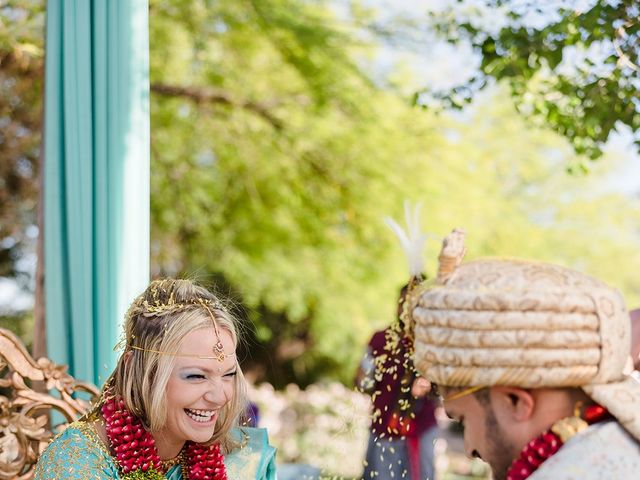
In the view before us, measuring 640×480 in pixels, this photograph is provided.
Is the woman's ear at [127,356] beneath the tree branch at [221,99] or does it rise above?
beneath

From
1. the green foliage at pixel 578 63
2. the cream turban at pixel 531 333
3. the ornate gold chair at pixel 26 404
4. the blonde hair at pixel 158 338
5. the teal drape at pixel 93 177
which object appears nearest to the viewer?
the cream turban at pixel 531 333

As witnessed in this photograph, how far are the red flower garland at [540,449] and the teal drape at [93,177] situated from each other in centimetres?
183

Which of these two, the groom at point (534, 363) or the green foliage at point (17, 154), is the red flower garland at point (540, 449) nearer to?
the groom at point (534, 363)

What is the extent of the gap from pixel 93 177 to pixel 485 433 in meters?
1.95

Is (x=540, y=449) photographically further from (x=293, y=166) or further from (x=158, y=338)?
(x=293, y=166)

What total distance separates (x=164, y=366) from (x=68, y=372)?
876 millimetres

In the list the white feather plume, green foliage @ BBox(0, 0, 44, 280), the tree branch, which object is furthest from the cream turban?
the tree branch

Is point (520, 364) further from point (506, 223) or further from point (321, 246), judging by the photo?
point (506, 223)

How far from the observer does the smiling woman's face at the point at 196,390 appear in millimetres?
2311

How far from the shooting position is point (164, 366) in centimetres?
231

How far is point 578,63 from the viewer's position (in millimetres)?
3791

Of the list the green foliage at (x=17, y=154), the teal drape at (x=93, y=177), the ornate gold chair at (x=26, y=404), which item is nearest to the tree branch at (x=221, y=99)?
the green foliage at (x=17, y=154)

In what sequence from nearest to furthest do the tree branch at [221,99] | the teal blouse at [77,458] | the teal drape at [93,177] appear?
1. the teal blouse at [77,458]
2. the teal drape at [93,177]
3. the tree branch at [221,99]

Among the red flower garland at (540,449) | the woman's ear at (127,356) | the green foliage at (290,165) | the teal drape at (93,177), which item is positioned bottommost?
the red flower garland at (540,449)
